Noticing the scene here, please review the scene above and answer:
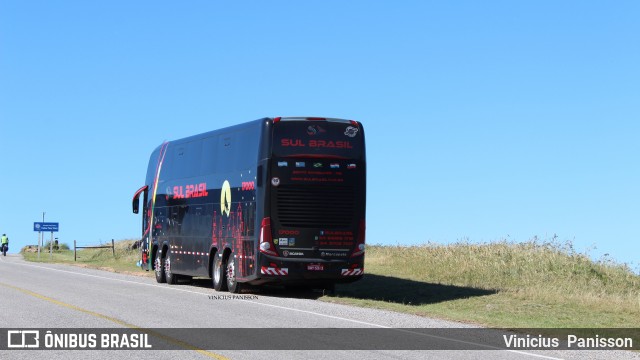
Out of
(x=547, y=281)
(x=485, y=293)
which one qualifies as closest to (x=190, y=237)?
(x=485, y=293)

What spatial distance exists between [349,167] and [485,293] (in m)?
5.62

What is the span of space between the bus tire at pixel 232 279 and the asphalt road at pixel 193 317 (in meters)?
0.48

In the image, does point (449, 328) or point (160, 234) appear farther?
point (160, 234)

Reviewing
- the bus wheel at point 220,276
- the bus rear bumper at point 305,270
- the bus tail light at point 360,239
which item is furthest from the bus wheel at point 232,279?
the bus tail light at point 360,239

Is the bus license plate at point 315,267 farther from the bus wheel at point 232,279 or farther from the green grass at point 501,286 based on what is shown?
the bus wheel at point 232,279

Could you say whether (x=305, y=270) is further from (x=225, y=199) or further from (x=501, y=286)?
(x=501, y=286)

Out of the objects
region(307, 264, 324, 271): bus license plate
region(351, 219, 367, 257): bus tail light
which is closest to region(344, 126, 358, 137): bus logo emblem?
region(351, 219, 367, 257): bus tail light

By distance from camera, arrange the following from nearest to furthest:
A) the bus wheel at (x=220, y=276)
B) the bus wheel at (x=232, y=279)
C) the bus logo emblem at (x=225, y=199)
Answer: the bus wheel at (x=232, y=279) < the bus logo emblem at (x=225, y=199) < the bus wheel at (x=220, y=276)

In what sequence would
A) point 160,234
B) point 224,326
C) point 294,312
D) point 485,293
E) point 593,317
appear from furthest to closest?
1. point 160,234
2. point 485,293
3. point 593,317
4. point 294,312
5. point 224,326

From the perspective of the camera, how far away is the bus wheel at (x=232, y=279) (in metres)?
25.6

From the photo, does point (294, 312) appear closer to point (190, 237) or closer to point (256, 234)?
point (256, 234)

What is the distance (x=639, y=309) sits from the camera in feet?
72.6

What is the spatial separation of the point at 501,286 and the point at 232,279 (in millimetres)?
9085

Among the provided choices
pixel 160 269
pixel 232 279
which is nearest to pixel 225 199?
pixel 232 279
